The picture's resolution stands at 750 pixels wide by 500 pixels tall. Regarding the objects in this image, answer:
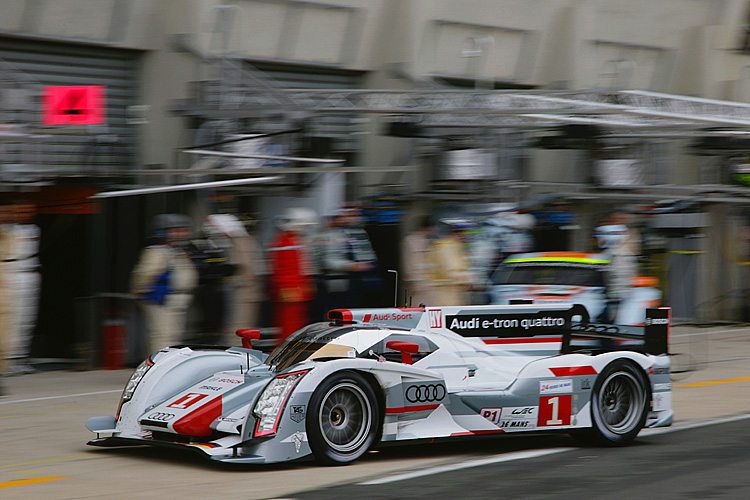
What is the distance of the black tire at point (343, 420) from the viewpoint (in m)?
6.98

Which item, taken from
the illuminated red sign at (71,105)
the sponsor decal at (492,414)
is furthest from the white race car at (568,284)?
the illuminated red sign at (71,105)

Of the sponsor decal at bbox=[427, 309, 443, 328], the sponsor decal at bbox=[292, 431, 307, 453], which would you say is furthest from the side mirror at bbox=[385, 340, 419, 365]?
the sponsor decal at bbox=[292, 431, 307, 453]

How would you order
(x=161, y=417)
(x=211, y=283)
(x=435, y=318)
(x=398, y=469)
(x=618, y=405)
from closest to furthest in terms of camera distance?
(x=398, y=469)
(x=161, y=417)
(x=435, y=318)
(x=618, y=405)
(x=211, y=283)

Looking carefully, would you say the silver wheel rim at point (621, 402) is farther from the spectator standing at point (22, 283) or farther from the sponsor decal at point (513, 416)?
the spectator standing at point (22, 283)

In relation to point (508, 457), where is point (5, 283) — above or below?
above

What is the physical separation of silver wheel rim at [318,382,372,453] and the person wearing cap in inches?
201

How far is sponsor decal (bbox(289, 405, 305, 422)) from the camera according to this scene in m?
6.83

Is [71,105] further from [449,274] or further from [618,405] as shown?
[618,405]

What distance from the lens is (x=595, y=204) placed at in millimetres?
19641

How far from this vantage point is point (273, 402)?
6.87 meters

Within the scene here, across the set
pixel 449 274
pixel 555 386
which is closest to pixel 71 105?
pixel 449 274

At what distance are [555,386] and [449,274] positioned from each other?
5.84 meters

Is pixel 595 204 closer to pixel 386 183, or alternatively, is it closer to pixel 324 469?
pixel 386 183

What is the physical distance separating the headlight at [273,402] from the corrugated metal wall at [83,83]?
6.59 metres
